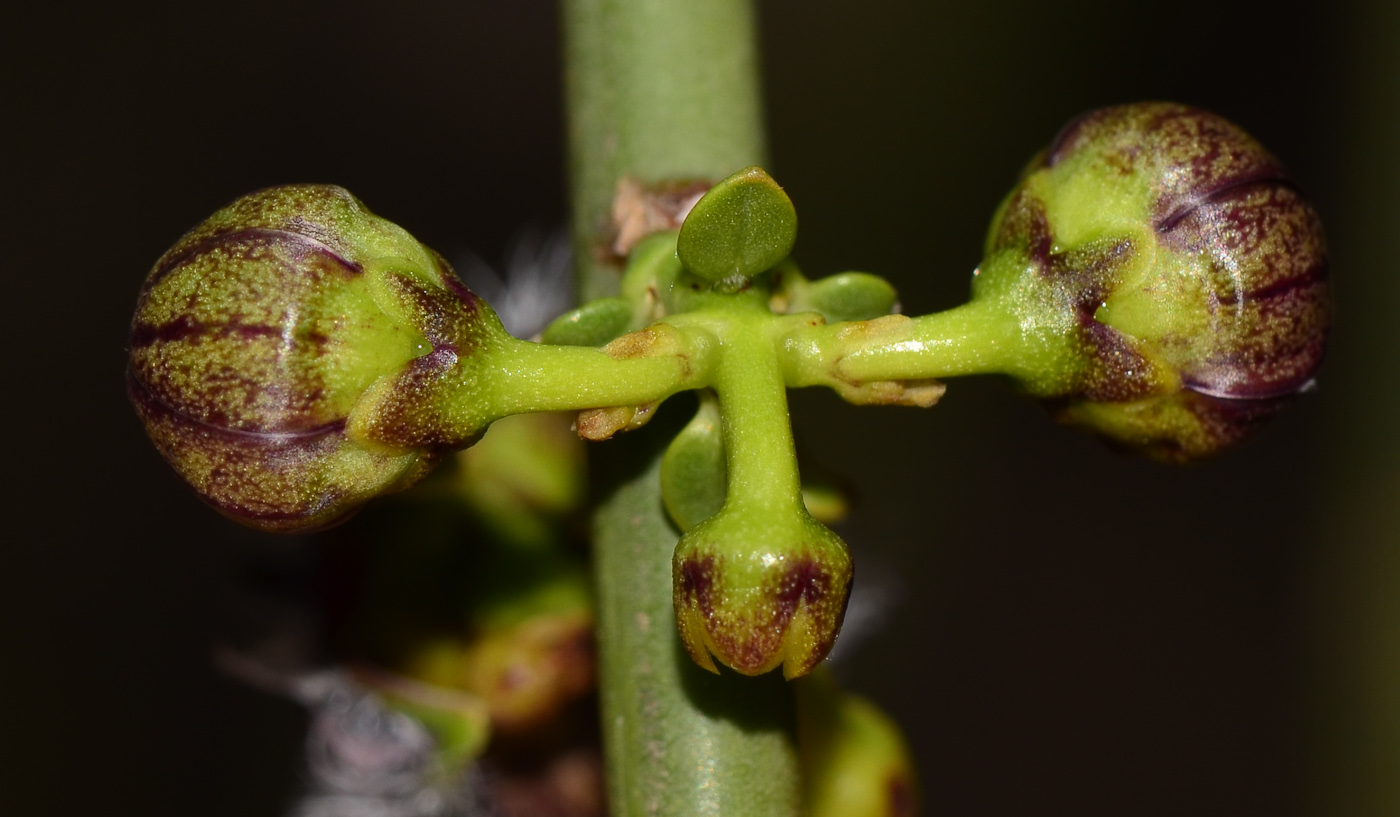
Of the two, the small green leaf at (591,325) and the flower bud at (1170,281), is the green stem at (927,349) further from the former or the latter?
the small green leaf at (591,325)

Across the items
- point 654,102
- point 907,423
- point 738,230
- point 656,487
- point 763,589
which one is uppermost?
point 907,423

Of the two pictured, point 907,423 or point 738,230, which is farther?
point 907,423

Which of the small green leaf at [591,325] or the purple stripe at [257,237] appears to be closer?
the purple stripe at [257,237]

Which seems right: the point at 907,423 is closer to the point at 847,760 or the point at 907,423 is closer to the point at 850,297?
the point at 847,760

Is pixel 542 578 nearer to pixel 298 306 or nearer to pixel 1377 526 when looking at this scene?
pixel 298 306

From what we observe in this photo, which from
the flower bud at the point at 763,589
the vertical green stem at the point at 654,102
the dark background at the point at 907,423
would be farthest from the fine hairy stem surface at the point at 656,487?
the dark background at the point at 907,423

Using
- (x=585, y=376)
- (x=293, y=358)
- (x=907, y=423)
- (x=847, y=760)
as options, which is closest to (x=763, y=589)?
(x=585, y=376)

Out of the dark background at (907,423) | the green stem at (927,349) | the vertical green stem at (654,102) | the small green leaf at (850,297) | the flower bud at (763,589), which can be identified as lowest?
the flower bud at (763,589)

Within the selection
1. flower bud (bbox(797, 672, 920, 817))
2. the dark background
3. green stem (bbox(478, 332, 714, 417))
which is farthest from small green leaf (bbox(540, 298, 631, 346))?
the dark background
